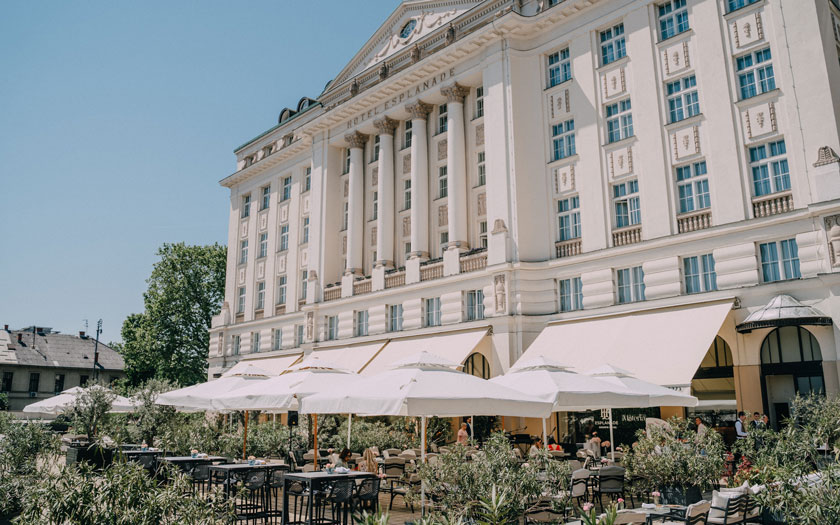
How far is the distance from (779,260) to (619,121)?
8642mm

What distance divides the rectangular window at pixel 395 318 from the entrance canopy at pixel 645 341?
29.5 feet

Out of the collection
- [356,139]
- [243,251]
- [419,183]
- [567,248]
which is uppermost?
[356,139]

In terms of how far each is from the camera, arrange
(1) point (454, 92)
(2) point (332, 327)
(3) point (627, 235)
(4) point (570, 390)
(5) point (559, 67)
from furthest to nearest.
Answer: (2) point (332, 327), (1) point (454, 92), (5) point (559, 67), (3) point (627, 235), (4) point (570, 390)

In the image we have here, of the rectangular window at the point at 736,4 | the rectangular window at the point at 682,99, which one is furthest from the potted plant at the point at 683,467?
the rectangular window at the point at 736,4

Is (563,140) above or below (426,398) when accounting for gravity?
above

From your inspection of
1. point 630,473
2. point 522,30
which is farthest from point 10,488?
point 522,30

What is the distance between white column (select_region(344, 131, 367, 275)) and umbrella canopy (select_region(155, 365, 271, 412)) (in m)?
14.5

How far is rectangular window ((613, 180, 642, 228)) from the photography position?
25.4 metres

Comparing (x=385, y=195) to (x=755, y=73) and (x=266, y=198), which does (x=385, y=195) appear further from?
(x=755, y=73)

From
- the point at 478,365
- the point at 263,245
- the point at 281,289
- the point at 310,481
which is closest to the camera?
the point at 310,481

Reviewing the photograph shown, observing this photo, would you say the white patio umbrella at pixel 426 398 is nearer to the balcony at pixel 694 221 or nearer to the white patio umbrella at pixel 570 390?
the white patio umbrella at pixel 570 390

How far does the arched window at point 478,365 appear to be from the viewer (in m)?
28.8

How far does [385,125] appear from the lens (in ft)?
117

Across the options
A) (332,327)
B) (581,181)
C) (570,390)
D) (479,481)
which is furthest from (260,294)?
(479,481)
